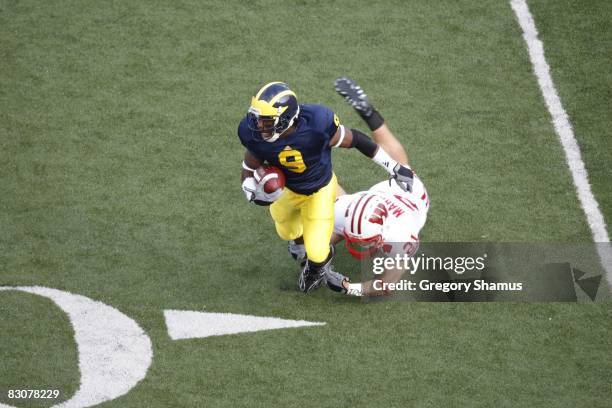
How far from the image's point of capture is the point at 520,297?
24.3 ft

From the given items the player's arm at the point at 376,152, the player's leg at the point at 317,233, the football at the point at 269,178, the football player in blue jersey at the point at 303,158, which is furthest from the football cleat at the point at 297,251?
the player's arm at the point at 376,152

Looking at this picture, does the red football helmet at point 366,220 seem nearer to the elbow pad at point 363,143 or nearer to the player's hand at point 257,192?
the elbow pad at point 363,143

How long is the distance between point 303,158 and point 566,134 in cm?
306

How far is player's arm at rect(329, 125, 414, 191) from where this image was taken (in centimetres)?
730

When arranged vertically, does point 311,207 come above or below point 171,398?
above

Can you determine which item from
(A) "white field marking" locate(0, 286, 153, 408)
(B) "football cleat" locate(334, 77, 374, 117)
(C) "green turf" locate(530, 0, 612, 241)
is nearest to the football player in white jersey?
(B) "football cleat" locate(334, 77, 374, 117)

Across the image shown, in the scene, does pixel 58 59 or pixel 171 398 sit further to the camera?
pixel 58 59

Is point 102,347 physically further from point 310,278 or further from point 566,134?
point 566,134

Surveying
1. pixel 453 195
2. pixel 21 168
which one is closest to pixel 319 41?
pixel 453 195

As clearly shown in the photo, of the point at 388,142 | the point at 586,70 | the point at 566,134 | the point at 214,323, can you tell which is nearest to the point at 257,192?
the point at 214,323

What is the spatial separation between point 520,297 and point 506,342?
57cm

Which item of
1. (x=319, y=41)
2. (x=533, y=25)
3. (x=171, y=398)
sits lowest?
(x=171, y=398)

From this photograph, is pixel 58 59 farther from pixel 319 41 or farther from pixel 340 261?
pixel 340 261

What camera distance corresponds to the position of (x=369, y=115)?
7.57 m
